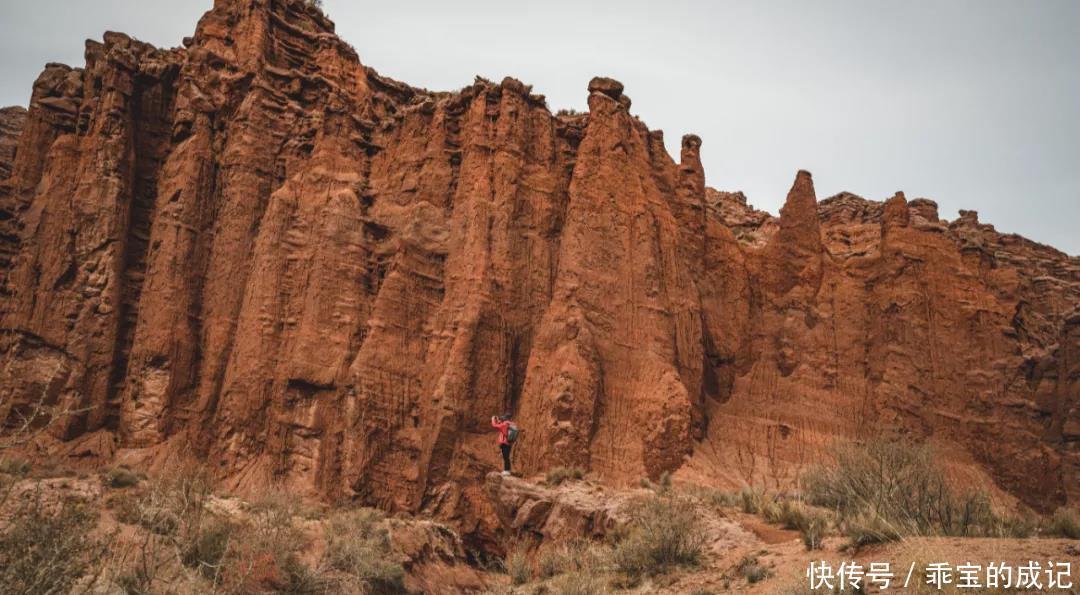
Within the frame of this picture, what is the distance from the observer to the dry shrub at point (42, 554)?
32.2 feet

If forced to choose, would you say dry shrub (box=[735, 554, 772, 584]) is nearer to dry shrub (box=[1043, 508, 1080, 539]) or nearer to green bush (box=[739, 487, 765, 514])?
green bush (box=[739, 487, 765, 514])

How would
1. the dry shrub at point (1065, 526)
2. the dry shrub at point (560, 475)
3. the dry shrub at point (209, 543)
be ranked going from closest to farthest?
the dry shrub at point (1065, 526) → the dry shrub at point (209, 543) → the dry shrub at point (560, 475)

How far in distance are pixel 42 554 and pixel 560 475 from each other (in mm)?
13924

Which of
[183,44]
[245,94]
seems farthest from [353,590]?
[183,44]

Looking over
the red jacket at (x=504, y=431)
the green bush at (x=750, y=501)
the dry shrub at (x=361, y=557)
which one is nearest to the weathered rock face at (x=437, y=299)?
the red jacket at (x=504, y=431)

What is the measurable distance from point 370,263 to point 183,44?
557 inches

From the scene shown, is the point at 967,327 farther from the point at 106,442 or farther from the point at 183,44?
the point at 183,44

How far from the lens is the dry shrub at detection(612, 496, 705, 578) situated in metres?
17.6

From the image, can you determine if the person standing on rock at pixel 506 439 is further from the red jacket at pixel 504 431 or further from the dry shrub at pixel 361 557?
the dry shrub at pixel 361 557

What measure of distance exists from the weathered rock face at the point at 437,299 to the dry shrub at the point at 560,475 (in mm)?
1265

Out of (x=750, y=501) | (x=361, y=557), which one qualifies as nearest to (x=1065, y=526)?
(x=750, y=501)

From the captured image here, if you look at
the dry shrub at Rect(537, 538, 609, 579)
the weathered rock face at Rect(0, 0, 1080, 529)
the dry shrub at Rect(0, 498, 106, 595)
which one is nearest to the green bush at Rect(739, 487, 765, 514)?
the dry shrub at Rect(537, 538, 609, 579)

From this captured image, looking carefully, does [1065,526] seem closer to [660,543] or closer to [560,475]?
[660,543]

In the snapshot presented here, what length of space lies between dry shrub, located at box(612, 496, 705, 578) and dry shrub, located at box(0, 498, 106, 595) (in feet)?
33.5
